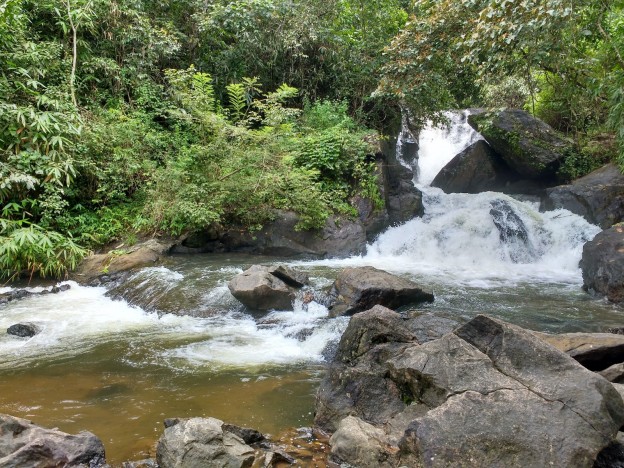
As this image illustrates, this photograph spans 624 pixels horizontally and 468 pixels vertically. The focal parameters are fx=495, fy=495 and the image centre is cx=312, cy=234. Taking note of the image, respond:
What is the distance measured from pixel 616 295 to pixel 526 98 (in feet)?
41.1

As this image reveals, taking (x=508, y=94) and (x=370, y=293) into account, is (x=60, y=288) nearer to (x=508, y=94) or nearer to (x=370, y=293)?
(x=370, y=293)

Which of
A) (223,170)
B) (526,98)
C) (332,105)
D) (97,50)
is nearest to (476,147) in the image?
(526,98)

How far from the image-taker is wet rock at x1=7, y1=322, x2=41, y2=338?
689 centimetres

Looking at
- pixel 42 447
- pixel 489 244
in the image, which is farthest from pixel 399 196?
pixel 42 447

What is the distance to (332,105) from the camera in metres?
15.7

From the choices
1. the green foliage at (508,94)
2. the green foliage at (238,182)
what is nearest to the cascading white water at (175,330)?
the green foliage at (238,182)

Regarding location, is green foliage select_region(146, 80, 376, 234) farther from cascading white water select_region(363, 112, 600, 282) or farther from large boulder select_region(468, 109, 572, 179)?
large boulder select_region(468, 109, 572, 179)

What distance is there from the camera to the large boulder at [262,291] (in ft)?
24.9

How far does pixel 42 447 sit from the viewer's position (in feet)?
11.3

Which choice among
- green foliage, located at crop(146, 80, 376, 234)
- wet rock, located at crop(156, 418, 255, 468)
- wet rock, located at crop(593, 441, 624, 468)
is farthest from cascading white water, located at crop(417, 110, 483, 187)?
wet rock, located at crop(156, 418, 255, 468)

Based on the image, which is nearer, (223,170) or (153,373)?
(153,373)

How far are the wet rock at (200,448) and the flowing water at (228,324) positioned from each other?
45 centimetres

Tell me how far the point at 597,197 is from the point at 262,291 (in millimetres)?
9219

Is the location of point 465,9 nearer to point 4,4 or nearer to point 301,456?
point 301,456
